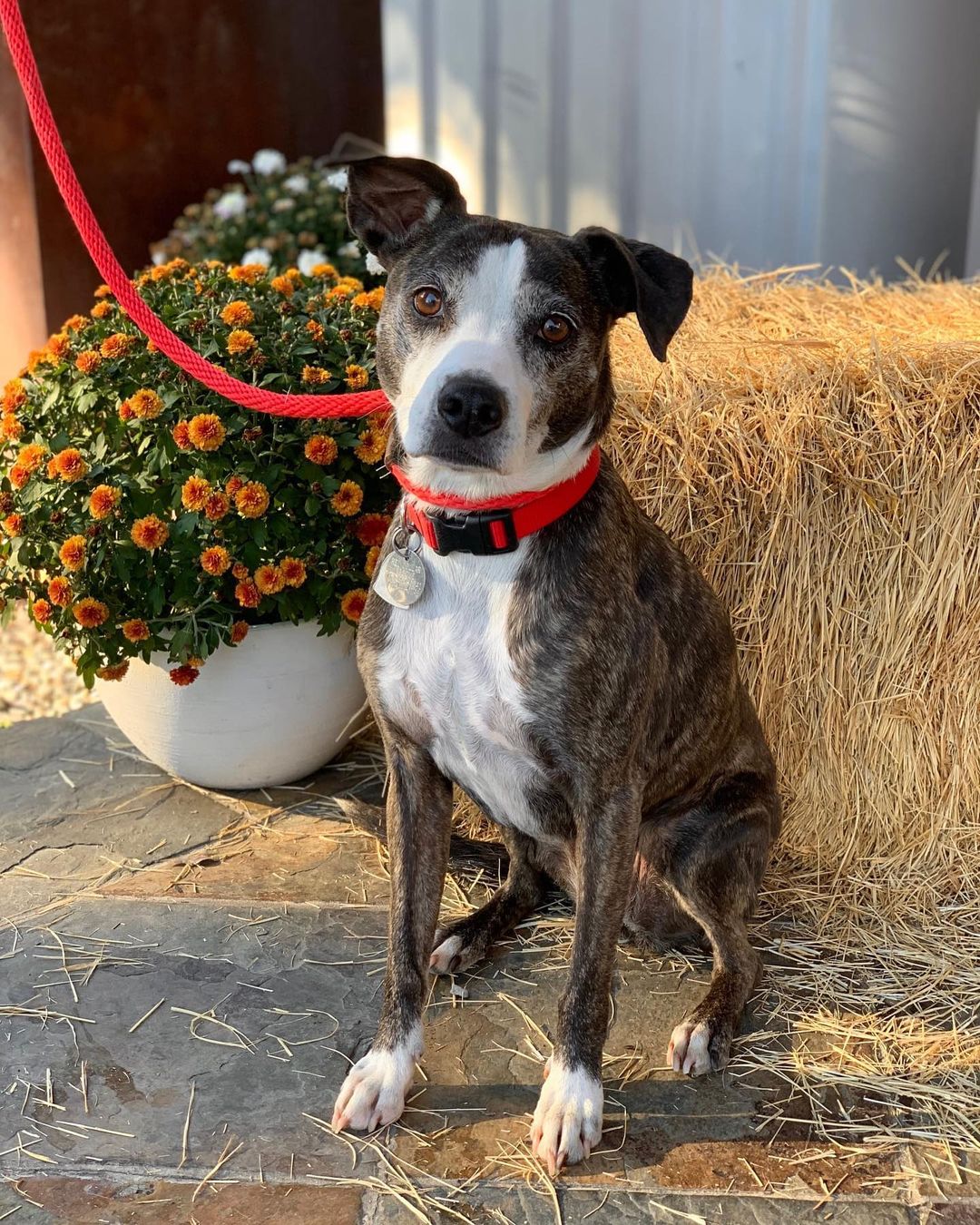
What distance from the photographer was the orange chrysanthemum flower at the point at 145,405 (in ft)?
10.2

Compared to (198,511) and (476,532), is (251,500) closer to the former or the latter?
(198,511)

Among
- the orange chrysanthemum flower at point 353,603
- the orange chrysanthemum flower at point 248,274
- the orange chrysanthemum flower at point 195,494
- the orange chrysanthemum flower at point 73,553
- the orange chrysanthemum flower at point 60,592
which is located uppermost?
the orange chrysanthemum flower at point 248,274

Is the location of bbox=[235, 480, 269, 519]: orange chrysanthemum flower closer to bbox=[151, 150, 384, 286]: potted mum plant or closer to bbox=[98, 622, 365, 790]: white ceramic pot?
bbox=[98, 622, 365, 790]: white ceramic pot

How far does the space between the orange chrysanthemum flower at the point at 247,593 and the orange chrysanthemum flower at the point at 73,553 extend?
381 millimetres

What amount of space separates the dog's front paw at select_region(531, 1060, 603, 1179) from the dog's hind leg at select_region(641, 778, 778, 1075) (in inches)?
14.4

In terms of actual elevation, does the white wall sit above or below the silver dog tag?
above

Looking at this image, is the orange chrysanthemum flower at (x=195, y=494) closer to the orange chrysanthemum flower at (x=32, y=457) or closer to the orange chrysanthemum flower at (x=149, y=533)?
the orange chrysanthemum flower at (x=149, y=533)

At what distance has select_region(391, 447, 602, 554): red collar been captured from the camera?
2350 mm

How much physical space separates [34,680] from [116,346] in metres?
1.80

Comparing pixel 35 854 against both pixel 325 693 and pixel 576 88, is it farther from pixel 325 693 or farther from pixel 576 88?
pixel 576 88

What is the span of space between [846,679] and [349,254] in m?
2.97

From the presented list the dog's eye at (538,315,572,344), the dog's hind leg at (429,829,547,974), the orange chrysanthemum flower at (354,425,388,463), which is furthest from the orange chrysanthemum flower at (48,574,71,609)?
the dog's eye at (538,315,572,344)

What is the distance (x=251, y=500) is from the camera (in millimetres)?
3070

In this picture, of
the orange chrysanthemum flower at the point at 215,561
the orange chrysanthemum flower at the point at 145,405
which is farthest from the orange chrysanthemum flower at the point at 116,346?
the orange chrysanthemum flower at the point at 215,561
